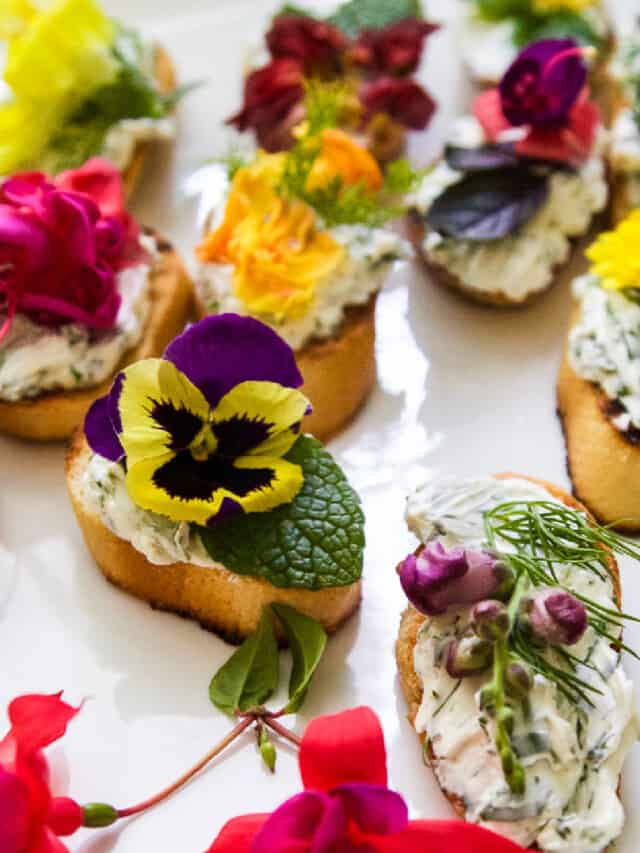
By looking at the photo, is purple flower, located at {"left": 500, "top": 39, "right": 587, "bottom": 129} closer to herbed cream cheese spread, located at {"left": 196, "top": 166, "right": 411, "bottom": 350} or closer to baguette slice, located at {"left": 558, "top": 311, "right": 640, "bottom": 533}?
herbed cream cheese spread, located at {"left": 196, "top": 166, "right": 411, "bottom": 350}

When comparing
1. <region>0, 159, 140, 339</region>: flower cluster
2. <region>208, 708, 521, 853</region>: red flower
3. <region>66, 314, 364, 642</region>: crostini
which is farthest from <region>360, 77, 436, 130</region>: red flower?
<region>208, 708, 521, 853</region>: red flower

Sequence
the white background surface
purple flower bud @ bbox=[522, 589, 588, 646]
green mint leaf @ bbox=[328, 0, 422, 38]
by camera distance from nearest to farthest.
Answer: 1. purple flower bud @ bbox=[522, 589, 588, 646]
2. the white background surface
3. green mint leaf @ bbox=[328, 0, 422, 38]

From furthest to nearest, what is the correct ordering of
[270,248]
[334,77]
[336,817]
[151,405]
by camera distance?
[334,77], [270,248], [151,405], [336,817]

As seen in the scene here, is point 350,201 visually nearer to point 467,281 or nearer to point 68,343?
point 467,281

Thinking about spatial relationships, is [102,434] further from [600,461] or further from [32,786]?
[600,461]

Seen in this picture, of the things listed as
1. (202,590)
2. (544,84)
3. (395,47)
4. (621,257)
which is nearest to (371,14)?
(395,47)

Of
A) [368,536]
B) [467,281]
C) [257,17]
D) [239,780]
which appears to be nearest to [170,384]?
[368,536]
